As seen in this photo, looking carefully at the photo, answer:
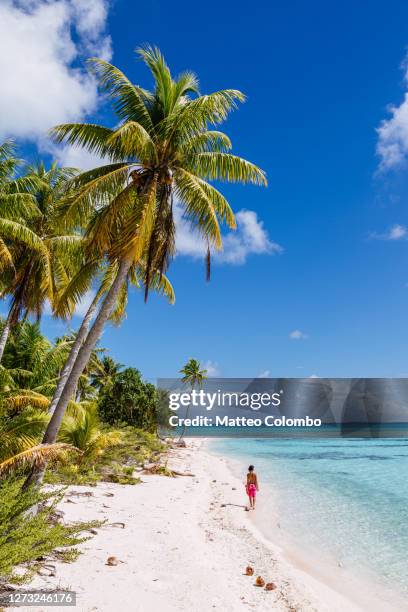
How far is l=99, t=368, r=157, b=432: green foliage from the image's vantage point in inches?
1473

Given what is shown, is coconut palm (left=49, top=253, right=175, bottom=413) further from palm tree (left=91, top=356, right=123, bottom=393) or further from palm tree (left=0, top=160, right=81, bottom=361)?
palm tree (left=91, top=356, right=123, bottom=393)

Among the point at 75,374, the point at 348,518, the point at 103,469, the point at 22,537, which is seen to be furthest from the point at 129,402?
the point at 22,537

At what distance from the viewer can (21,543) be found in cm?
486

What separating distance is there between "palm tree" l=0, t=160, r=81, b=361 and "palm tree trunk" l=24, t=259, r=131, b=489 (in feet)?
17.3

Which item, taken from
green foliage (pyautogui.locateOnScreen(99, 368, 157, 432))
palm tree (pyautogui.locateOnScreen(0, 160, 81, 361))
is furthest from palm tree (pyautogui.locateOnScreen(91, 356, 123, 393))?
palm tree (pyautogui.locateOnScreen(0, 160, 81, 361))

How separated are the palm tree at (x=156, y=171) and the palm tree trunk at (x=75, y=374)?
31mm

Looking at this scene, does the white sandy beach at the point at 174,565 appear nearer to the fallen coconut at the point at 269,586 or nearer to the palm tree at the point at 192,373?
the fallen coconut at the point at 269,586

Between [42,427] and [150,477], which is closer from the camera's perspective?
[42,427]

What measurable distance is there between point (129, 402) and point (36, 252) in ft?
79.4

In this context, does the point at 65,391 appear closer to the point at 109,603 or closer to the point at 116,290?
the point at 116,290

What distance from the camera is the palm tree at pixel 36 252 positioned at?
1467 centimetres

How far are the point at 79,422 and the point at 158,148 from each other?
9.96 m

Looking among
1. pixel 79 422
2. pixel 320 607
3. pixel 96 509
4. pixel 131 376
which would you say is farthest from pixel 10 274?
pixel 131 376

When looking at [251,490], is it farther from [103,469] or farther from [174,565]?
[174,565]
